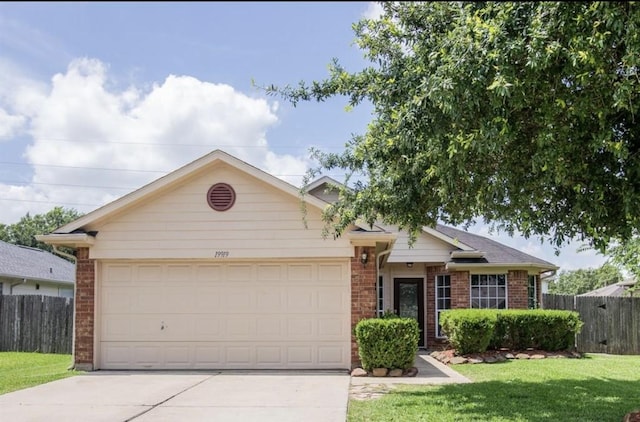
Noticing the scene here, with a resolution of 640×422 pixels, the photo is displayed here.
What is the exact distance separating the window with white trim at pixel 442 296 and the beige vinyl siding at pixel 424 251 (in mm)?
789

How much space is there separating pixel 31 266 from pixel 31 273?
50.3 inches

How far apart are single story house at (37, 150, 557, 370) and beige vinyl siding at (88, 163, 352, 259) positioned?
0.02 metres

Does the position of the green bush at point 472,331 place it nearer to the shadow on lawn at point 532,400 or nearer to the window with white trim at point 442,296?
the window with white trim at point 442,296

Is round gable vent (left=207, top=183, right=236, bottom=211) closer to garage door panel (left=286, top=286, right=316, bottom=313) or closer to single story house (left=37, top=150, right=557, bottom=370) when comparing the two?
single story house (left=37, top=150, right=557, bottom=370)

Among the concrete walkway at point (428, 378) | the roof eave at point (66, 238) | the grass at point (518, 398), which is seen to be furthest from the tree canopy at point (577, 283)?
the roof eave at point (66, 238)

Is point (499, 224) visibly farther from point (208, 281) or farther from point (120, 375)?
point (120, 375)

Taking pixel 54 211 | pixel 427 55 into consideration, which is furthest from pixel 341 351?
pixel 54 211

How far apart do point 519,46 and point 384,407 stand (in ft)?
17.6

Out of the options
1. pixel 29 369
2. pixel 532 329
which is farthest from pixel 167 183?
pixel 532 329

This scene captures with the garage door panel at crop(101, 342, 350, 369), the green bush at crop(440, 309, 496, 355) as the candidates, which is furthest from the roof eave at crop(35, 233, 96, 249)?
the green bush at crop(440, 309, 496, 355)

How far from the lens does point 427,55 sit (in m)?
7.04

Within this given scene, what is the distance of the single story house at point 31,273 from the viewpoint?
2403 centimetres

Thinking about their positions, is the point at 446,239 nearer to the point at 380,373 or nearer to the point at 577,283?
the point at 380,373

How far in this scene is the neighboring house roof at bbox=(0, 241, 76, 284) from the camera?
24188 mm
